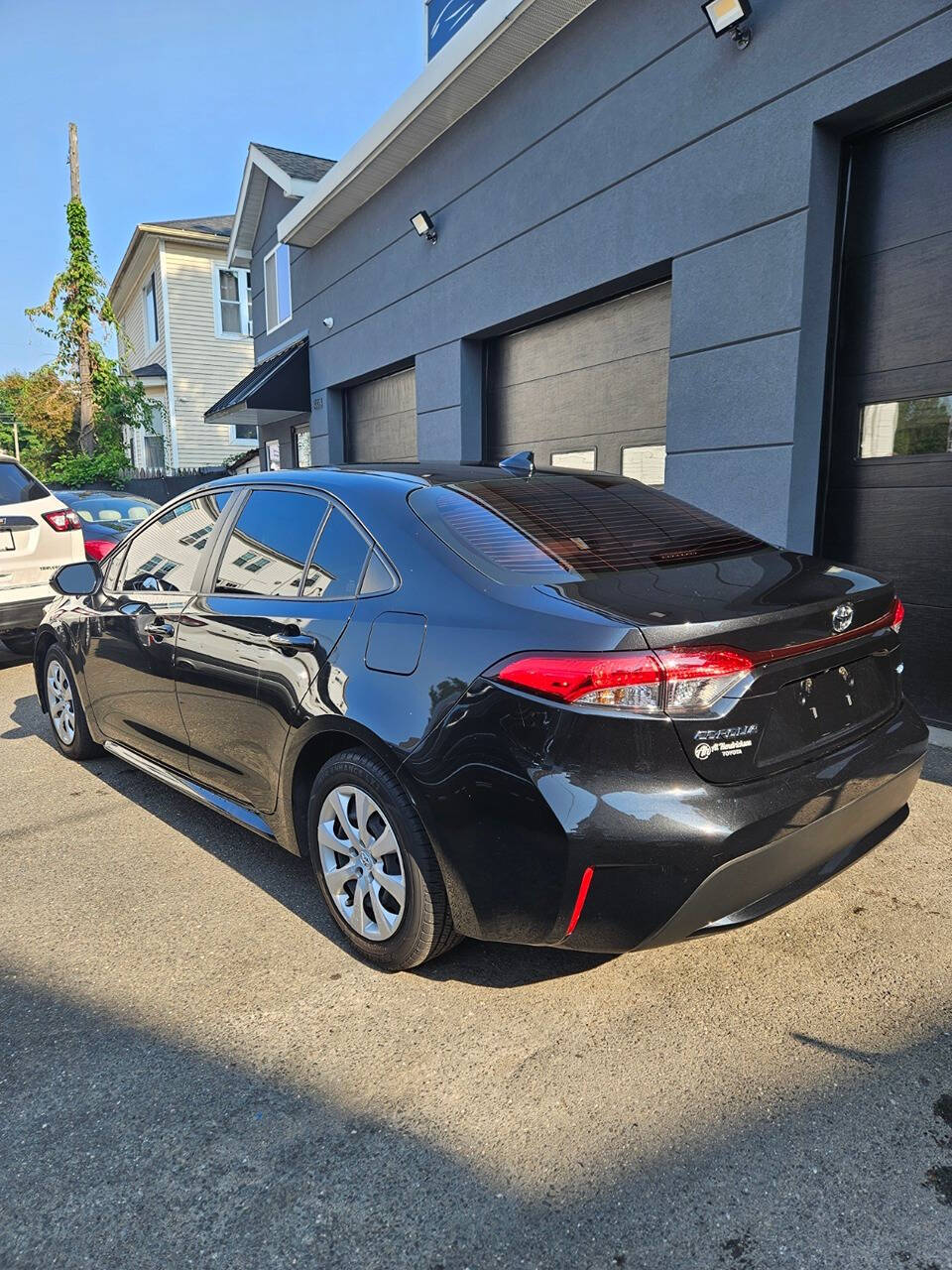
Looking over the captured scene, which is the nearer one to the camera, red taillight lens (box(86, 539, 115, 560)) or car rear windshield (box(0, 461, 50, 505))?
car rear windshield (box(0, 461, 50, 505))

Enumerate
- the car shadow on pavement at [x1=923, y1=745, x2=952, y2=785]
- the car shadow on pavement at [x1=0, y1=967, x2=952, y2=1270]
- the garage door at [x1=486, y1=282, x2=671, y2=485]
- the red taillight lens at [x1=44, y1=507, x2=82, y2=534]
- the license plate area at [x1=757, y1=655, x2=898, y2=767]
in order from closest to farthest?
the car shadow on pavement at [x1=0, y1=967, x2=952, y2=1270] < the license plate area at [x1=757, y1=655, x2=898, y2=767] < the car shadow on pavement at [x1=923, y1=745, x2=952, y2=785] < the garage door at [x1=486, y1=282, x2=671, y2=485] < the red taillight lens at [x1=44, y1=507, x2=82, y2=534]

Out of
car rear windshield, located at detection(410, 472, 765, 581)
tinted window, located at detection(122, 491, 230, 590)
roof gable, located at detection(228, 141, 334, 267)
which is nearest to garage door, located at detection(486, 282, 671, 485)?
car rear windshield, located at detection(410, 472, 765, 581)

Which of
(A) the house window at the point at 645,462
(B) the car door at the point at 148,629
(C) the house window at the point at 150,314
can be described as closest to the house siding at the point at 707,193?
(A) the house window at the point at 645,462

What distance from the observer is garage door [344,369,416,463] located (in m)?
10.6

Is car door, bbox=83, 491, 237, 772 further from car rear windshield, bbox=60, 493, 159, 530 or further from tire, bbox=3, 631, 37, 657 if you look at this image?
car rear windshield, bbox=60, 493, 159, 530

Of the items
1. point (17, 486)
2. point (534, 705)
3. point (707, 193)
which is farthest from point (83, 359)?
point (534, 705)

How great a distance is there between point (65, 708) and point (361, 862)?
288 cm

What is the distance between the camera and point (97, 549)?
28.4 ft

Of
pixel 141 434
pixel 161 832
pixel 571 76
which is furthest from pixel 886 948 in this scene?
pixel 141 434

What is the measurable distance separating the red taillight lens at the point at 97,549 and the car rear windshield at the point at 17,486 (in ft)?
4.55

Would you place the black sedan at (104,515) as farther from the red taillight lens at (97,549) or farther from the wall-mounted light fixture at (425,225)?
the wall-mounted light fixture at (425,225)

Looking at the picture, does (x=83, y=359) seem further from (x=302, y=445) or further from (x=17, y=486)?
(x=17, y=486)

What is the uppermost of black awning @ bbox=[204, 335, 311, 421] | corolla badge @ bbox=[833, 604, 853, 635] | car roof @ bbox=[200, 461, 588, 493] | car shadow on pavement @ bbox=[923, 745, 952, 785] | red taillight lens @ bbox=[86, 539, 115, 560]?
black awning @ bbox=[204, 335, 311, 421]

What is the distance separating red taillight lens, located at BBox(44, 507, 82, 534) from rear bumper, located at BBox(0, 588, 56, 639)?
0.58 m
